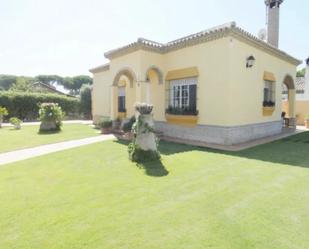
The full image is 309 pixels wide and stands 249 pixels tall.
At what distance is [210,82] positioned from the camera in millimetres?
11859

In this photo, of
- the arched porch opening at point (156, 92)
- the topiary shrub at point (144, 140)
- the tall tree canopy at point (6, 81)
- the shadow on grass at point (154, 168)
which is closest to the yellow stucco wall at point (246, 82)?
the arched porch opening at point (156, 92)

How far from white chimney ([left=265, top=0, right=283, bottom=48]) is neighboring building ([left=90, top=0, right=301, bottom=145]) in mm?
293

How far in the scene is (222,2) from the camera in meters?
13.3

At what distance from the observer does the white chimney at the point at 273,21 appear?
1666 centimetres

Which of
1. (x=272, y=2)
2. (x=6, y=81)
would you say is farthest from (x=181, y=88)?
(x=6, y=81)

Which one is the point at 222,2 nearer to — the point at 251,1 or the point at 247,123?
the point at 251,1

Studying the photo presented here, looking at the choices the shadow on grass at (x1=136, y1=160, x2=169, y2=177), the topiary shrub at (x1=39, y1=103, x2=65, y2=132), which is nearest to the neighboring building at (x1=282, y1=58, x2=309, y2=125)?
the shadow on grass at (x1=136, y1=160, x2=169, y2=177)

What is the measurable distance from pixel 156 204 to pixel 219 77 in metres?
8.52

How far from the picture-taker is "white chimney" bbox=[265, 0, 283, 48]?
16.7 meters

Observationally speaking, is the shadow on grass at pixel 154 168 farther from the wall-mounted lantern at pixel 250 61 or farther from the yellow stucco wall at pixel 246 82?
the wall-mounted lantern at pixel 250 61

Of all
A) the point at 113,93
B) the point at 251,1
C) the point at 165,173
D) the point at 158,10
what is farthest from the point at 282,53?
the point at 165,173

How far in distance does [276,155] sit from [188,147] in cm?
358

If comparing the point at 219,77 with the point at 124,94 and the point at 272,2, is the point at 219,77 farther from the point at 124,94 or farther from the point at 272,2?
the point at 272,2

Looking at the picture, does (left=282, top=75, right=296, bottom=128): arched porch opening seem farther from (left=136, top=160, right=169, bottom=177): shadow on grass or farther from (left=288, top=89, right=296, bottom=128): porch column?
(left=136, top=160, right=169, bottom=177): shadow on grass
